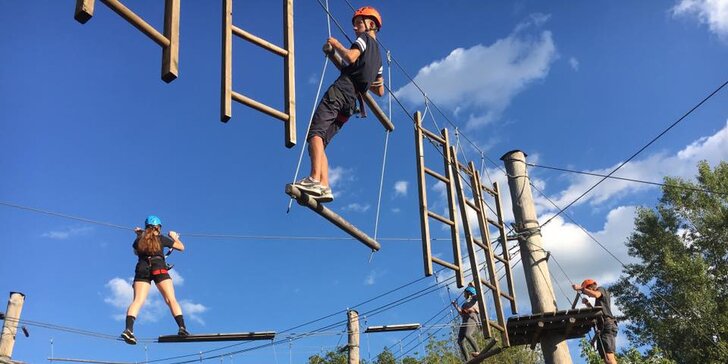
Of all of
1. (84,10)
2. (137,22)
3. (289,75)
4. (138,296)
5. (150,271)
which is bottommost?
(138,296)

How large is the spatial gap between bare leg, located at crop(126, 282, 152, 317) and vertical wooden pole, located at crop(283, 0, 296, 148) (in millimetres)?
2382

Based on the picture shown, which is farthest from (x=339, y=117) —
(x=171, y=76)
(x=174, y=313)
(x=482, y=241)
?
(x=482, y=241)

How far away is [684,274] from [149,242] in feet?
71.9

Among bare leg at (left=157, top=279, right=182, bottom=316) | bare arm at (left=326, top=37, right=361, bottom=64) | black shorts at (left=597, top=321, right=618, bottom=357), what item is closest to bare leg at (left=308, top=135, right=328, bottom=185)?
bare arm at (left=326, top=37, right=361, bottom=64)

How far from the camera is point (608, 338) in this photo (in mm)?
8258

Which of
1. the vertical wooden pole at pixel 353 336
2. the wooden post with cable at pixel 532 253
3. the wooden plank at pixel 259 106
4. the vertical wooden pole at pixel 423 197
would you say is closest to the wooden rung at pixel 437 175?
the vertical wooden pole at pixel 423 197

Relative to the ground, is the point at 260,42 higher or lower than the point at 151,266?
higher

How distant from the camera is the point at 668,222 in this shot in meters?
24.6

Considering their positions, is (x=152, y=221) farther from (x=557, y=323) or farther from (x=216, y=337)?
(x=557, y=323)

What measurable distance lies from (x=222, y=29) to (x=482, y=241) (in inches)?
189

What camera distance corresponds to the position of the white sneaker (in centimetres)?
443

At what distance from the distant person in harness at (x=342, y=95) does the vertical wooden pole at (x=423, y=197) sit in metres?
1.90

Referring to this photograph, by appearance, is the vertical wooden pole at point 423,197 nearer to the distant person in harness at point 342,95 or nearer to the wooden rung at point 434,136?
the wooden rung at point 434,136

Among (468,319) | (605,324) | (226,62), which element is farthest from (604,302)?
(226,62)
